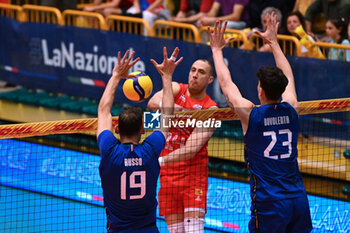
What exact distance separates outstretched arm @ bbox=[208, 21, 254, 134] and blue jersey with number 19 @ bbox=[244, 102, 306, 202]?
0.24 feet

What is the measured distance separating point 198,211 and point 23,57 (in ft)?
25.7

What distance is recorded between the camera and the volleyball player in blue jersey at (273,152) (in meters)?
6.39

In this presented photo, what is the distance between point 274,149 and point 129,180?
1.44m

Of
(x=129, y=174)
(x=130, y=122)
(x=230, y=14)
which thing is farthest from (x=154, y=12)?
(x=129, y=174)

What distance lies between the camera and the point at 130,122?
5977mm

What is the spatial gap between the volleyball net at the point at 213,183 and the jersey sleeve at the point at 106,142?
387cm

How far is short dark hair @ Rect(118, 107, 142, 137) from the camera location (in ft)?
19.6

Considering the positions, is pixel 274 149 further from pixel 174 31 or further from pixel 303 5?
pixel 174 31

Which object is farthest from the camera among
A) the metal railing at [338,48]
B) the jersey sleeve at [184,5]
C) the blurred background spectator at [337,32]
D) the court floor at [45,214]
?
the jersey sleeve at [184,5]

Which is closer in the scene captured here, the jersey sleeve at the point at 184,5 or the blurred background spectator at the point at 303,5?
the blurred background spectator at the point at 303,5

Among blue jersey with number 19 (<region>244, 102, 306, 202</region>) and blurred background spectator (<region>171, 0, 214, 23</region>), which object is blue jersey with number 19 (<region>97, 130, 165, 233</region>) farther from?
blurred background spectator (<region>171, 0, 214, 23</region>)

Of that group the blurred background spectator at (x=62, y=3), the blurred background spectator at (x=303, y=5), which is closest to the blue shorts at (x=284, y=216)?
the blurred background spectator at (x=303, y=5)

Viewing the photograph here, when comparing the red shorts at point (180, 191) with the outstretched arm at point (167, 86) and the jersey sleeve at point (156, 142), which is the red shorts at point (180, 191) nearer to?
the outstretched arm at point (167, 86)

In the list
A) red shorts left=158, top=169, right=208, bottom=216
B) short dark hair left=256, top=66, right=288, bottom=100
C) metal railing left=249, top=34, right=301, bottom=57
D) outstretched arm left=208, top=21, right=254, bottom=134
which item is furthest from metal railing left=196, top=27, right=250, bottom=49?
short dark hair left=256, top=66, right=288, bottom=100
